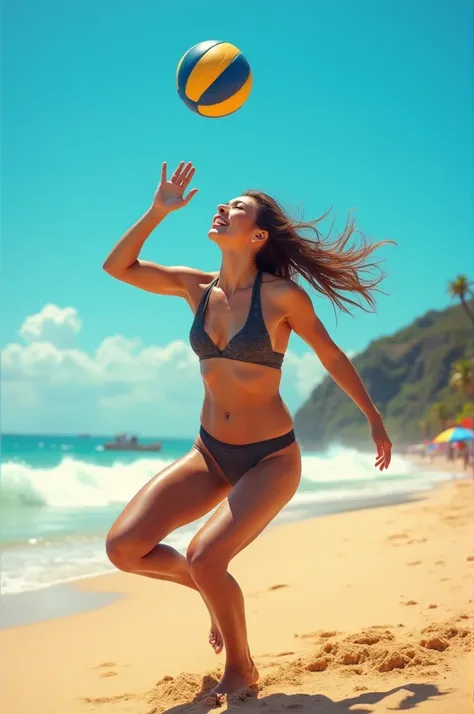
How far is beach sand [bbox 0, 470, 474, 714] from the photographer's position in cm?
397

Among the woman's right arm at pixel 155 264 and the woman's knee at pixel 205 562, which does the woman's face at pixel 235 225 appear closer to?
the woman's right arm at pixel 155 264

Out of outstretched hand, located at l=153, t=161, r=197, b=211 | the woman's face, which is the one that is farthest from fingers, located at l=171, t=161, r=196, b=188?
the woman's face

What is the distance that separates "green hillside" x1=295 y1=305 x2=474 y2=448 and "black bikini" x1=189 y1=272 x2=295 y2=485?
107331mm

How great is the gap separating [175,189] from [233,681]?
9.26 ft

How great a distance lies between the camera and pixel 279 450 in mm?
4305

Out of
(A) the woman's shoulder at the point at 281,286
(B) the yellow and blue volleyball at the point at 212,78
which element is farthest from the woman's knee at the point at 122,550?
(B) the yellow and blue volleyball at the point at 212,78

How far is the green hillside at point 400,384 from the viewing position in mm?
123250

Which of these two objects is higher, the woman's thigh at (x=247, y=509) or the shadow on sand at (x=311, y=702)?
the woman's thigh at (x=247, y=509)

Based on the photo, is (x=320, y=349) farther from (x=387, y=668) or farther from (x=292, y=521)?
(x=292, y=521)

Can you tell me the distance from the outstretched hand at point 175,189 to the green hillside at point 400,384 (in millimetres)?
106952

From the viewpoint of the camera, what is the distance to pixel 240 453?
4.29 meters

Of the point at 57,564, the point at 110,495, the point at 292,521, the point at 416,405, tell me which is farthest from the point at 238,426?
the point at 416,405

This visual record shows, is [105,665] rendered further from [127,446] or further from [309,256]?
[127,446]

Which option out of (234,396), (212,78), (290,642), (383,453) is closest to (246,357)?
(234,396)
